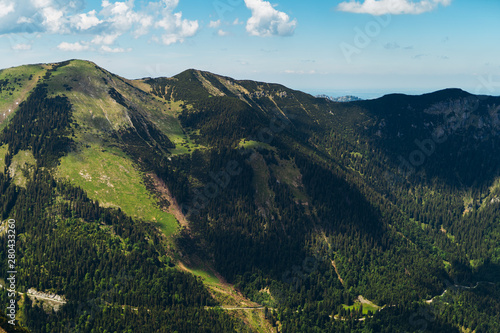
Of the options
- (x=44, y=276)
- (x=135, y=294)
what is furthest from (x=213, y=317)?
(x=44, y=276)

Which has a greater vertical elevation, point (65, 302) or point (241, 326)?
point (65, 302)

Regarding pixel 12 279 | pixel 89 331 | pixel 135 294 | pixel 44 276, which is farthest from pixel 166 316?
pixel 12 279

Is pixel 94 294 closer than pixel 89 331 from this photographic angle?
No

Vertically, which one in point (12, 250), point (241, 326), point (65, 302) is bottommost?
point (241, 326)

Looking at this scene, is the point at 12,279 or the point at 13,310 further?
the point at 12,279

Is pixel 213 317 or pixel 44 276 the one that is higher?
pixel 44 276

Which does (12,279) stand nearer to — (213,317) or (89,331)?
(89,331)

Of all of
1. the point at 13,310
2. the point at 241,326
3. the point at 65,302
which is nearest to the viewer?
the point at 13,310

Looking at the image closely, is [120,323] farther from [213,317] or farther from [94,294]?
[213,317]

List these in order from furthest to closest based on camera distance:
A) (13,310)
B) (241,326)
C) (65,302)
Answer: (241,326)
(65,302)
(13,310)
